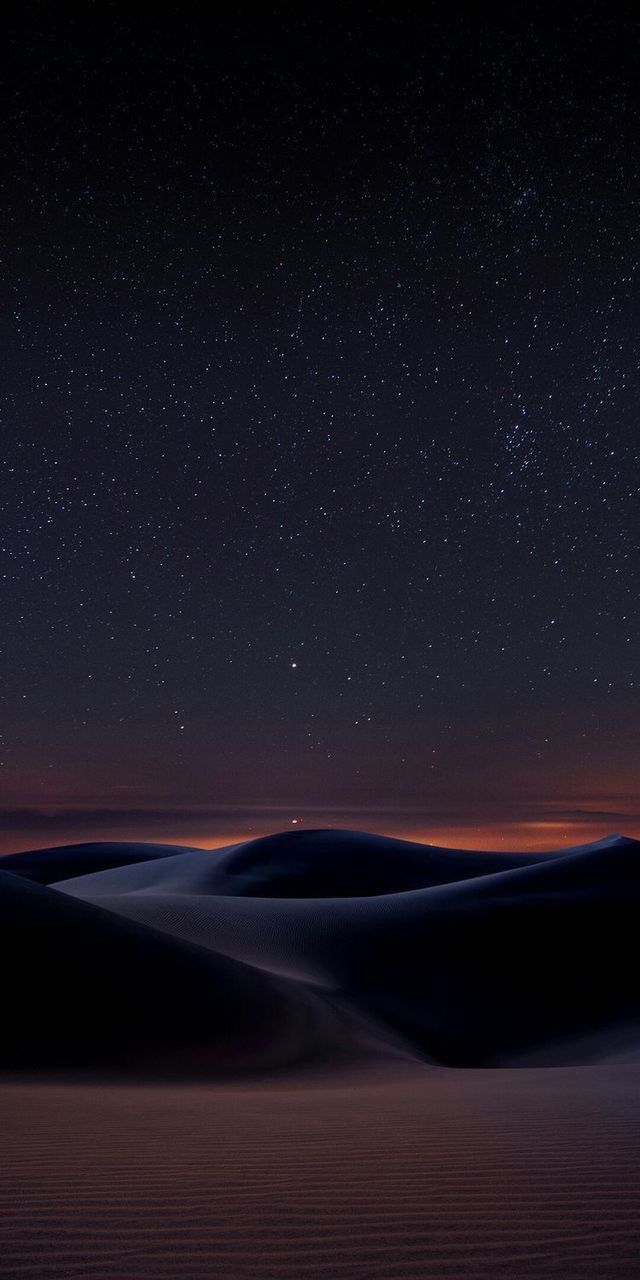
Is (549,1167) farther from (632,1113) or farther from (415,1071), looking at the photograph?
(415,1071)

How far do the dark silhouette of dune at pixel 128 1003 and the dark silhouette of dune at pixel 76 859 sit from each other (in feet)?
150

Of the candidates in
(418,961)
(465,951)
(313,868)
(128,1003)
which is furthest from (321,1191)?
(313,868)

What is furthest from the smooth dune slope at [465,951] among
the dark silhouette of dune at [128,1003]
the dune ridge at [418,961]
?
the dark silhouette of dune at [128,1003]

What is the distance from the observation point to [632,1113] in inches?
239

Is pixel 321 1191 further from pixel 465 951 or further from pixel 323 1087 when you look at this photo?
pixel 465 951

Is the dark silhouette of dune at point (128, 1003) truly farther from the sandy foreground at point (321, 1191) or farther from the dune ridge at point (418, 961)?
the sandy foreground at point (321, 1191)

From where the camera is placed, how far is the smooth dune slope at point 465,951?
1988cm

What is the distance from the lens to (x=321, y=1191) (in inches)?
145

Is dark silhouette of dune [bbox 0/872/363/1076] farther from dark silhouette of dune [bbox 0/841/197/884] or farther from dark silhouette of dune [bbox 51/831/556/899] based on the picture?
dark silhouette of dune [bbox 0/841/197/884]

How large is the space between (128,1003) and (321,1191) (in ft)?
32.2

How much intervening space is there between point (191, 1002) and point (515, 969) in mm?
14183

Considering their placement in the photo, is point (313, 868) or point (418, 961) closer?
point (418, 961)

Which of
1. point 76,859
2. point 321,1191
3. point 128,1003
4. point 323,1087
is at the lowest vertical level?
point 76,859

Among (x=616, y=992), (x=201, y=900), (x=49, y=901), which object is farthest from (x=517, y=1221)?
(x=201, y=900)
